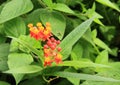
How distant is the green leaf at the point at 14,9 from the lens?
137cm

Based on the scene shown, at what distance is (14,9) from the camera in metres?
1.40

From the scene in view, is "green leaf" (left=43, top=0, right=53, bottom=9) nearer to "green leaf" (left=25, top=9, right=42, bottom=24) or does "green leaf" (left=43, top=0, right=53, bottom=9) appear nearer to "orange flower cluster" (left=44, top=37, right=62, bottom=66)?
"green leaf" (left=25, top=9, right=42, bottom=24)

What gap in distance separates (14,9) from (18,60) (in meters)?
0.27

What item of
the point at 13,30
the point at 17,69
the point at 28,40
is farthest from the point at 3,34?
the point at 17,69

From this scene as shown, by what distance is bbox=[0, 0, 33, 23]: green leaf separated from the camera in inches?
53.9

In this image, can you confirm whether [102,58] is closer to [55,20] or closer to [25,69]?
[55,20]

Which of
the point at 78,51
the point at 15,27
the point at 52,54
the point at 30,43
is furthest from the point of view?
the point at 78,51

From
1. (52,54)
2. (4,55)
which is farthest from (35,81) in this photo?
(52,54)

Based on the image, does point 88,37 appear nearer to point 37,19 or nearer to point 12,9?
point 37,19

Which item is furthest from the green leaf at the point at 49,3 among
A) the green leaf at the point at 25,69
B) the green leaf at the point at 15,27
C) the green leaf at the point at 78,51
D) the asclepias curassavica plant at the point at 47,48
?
the green leaf at the point at 25,69

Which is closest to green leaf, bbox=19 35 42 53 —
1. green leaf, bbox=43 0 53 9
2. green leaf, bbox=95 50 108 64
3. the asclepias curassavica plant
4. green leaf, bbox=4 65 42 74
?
the asclepias curassavica plant

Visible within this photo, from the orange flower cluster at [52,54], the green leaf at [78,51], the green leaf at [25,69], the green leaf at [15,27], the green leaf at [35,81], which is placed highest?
the green leaf at [15,27]

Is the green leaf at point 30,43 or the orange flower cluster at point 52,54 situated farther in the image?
the green leaf at point 30,43

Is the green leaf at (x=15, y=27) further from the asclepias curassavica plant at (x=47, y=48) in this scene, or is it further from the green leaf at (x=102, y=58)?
the green leaf at (x=102, y=58)
